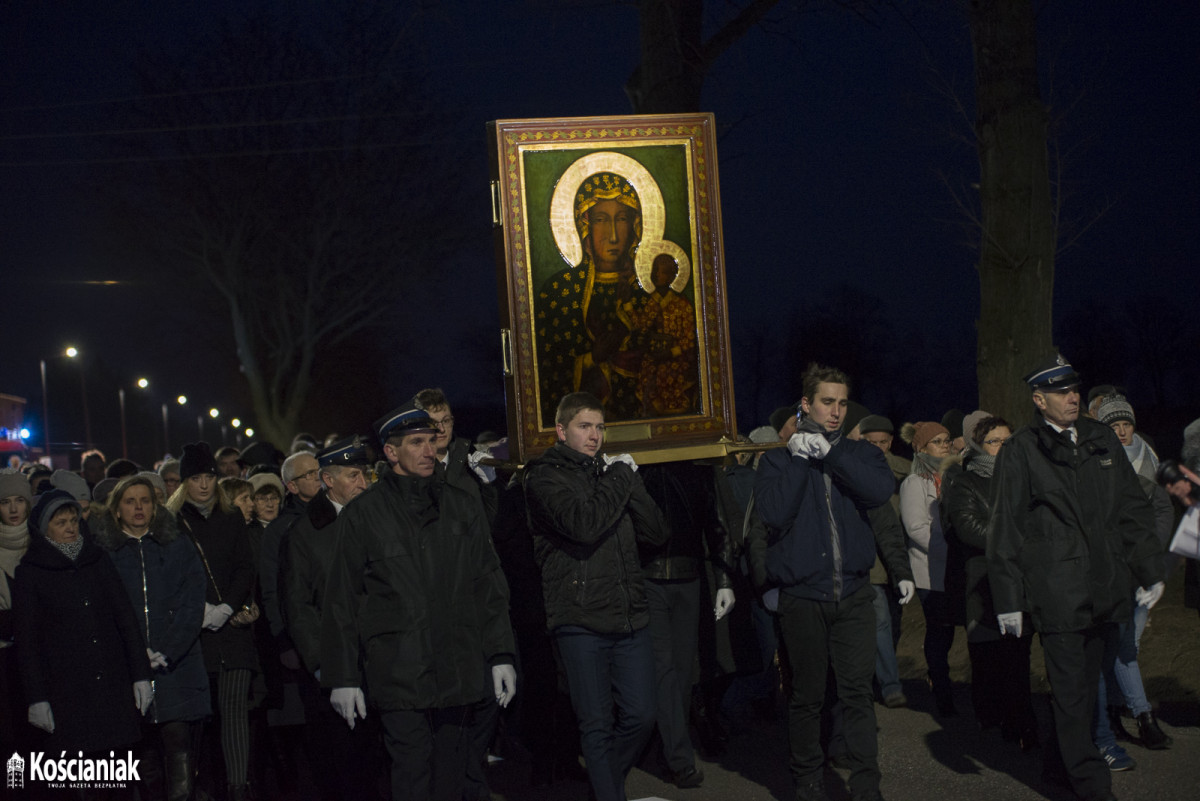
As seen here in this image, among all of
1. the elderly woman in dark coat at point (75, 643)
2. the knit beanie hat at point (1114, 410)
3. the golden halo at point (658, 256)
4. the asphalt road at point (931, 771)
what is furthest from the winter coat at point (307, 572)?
the knit beanie hat at point (1114, 410)

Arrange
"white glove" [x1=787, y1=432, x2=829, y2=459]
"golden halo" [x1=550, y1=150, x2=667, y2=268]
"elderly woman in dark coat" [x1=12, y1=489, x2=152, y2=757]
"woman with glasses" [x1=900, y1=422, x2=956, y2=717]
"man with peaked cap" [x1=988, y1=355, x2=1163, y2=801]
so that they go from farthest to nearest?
"woman with glasses" [x1=900, y1=422, x2=956, y2=717] → "golden halo" [x1=550, y1=150, x2=667, y2=268] → "elderly woman in dark coat" [x1=12, y1=489, x2=152, y2=757] → "white glove" [x1=787, y1=432, x2=829, y2=459] → "man with peaked cap" [x1=988, y1=355, x2=1163, y2=801]

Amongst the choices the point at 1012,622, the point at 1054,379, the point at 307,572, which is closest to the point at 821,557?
the point at 1012,622

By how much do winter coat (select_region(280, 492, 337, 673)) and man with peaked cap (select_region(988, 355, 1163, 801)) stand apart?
11.7 feet

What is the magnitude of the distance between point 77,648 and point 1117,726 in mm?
6087

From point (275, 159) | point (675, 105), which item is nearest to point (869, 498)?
point (675, 105)

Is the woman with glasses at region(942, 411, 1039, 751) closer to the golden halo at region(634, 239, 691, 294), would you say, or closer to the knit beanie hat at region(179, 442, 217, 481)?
the golden halo at region(634, 239, 691, 294)

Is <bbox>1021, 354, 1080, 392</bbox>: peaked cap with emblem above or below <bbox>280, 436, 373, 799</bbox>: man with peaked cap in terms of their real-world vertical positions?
above

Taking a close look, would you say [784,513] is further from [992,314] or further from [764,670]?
[992,314]

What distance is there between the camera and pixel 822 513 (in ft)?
22.2

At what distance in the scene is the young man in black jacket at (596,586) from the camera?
618 centimetres

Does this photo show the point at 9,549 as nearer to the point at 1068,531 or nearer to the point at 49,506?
the point at 49,506

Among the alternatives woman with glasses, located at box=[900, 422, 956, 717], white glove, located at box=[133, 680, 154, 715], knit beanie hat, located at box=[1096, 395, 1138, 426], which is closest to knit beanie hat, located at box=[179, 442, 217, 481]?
white glove, located at box=[133, 680, 154, 715]

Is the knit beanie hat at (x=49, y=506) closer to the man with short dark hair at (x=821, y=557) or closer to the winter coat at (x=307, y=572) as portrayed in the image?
the winter coat at (x=307, y=572)

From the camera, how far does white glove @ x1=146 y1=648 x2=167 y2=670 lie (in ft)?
24.2
